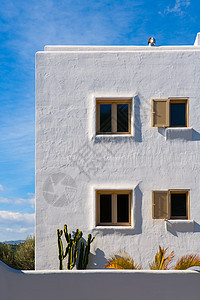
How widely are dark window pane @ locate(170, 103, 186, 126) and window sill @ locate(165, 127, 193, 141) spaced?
1.01 ft

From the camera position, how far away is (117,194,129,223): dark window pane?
11.3 meters

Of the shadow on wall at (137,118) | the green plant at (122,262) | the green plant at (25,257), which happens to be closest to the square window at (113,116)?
the shadow on wall at (137,118)

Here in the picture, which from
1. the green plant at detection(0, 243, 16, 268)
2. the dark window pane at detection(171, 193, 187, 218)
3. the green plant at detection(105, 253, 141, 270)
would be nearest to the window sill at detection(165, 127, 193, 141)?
the dark window pane at detection(171, 193, 187, 218)

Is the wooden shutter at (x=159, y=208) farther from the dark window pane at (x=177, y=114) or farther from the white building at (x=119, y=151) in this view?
the dark window pane at (x=177, y=114)

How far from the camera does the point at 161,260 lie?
1073 cm

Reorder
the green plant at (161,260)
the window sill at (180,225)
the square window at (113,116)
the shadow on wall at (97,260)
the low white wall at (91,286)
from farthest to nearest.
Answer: the square window at (113,116), the window sill at (180,225), the shadow on wall at (97,260), the green plant at (161,260), the low white wall at (91,286)

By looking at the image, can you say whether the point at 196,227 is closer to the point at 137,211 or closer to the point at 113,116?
the point at 137,211

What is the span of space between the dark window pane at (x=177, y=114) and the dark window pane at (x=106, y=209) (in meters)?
3.14

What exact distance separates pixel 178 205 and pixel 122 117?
3.29 metres

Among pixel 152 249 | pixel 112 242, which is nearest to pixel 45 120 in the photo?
pixel 112 242

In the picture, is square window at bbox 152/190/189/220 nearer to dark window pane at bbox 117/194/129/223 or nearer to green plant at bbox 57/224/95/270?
dark window pane at bbox 117/194/129/223

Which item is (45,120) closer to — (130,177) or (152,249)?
(130,177)

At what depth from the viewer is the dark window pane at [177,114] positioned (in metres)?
11.6

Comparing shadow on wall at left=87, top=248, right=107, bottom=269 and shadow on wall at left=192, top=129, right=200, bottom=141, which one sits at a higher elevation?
shadow on wall at left=192, top=129, right=200, bottom=141
